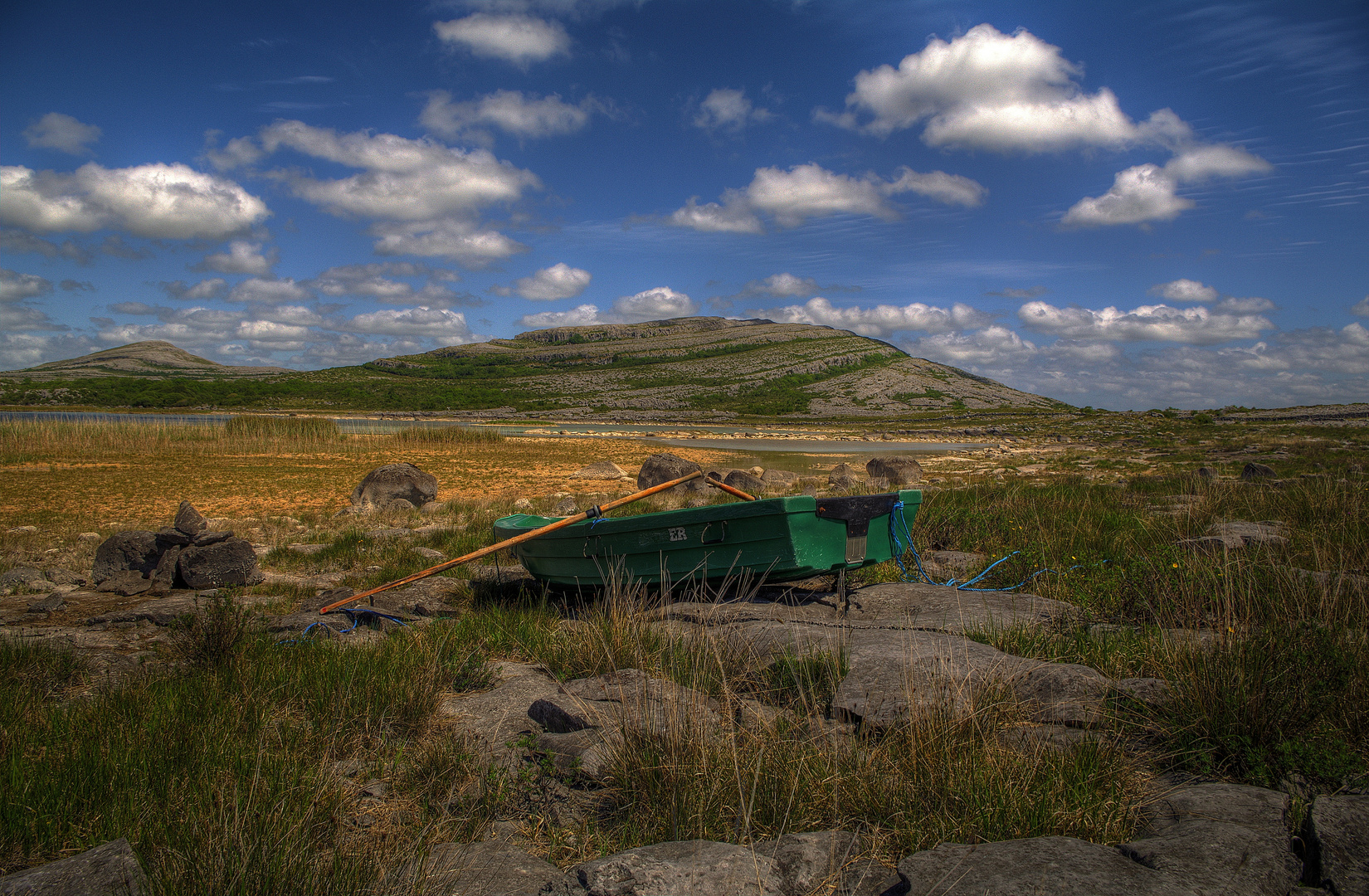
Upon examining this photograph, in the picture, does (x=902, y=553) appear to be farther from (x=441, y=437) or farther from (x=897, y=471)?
(x=441, y=437)

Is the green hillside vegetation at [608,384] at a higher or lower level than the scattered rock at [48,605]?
higher

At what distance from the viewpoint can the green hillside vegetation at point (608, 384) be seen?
10775 centimetres

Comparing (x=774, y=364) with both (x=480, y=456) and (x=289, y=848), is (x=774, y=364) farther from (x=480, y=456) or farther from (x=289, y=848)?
(x=289, y=848)

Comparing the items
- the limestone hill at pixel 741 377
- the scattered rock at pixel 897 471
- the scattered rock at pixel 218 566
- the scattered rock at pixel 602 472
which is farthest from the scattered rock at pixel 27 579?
the limestone hill at pixel 741 377

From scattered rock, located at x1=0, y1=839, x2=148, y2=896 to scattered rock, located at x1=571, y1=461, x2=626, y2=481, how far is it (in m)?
21.8

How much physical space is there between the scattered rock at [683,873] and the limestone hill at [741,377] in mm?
94796

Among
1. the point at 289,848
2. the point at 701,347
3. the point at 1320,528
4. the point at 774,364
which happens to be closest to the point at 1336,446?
the point at 1320,528

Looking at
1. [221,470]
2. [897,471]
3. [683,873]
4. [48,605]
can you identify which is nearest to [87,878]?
[683,873]

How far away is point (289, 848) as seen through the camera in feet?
7.87

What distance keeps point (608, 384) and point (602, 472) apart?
414ft

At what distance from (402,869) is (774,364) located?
158480mm

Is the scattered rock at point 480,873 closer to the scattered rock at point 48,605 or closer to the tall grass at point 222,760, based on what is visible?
the tall grass at point 222,760

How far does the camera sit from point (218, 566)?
9227mm

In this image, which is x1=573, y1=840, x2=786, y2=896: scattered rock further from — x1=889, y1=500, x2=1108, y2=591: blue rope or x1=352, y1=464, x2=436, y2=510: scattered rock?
x1=352, y1=464, x2=436, y2=510: scattered rock
